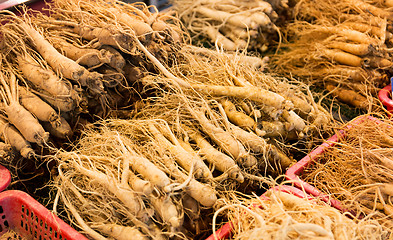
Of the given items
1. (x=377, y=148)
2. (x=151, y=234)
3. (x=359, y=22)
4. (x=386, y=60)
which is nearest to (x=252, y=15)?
(x=359, y=22)

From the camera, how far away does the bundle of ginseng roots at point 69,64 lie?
6.10 ft

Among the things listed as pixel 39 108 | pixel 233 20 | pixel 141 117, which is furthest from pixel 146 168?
pixel 233 20

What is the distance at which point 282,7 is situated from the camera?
136 inches

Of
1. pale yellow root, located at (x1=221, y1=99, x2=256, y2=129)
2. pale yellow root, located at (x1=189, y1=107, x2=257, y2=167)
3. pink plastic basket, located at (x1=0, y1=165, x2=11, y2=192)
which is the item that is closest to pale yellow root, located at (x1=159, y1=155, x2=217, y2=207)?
pale yellow root, located at (x1=189, y1=107, x2=257, y2=167)

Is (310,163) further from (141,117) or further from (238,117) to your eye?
(141,117)

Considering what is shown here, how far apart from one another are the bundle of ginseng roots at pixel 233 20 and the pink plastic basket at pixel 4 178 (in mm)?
1928

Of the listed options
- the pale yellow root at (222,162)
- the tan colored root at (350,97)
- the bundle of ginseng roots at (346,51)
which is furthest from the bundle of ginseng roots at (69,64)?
the tan colored root at (350,97)

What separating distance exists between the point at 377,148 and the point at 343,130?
35 centimetres

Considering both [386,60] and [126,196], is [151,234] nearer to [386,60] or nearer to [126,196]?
[126,196]

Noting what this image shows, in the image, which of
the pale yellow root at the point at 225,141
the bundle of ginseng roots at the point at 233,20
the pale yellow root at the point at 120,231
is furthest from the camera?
the bundle of ginseng roots at the point at 233,20

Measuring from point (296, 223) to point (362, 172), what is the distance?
0.64m

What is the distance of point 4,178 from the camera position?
5.80 feet

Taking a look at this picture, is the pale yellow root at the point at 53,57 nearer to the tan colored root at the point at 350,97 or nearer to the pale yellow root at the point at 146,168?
the pale yellow root at the point at 146,168

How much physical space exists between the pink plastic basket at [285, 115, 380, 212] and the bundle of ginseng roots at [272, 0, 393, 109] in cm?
49
